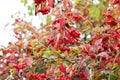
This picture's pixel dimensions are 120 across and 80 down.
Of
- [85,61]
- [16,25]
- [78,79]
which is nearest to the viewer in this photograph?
[85,61]

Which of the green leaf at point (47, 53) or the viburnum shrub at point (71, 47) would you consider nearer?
the viburnum shrub at point (71, 47)

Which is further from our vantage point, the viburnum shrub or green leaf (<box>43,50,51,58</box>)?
green leaf (<box>43,50,51,58</box>)

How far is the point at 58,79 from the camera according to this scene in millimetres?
1618

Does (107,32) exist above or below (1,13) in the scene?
below

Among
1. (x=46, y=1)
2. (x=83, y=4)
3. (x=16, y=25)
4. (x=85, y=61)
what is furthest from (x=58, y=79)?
(x=16, y=25)

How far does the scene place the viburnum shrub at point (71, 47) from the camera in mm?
1525

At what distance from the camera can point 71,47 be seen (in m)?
1.99

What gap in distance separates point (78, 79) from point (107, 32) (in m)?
0.28

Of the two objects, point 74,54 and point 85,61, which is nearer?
point 85,61

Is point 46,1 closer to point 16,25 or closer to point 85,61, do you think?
point 85,61

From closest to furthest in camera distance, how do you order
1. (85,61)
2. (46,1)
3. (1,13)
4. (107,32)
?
(46,1) < (85,61) < (107,32) < (1,13)

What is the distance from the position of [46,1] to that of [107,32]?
49 centimetres

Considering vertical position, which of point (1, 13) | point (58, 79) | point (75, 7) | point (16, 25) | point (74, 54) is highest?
point (1, 13)

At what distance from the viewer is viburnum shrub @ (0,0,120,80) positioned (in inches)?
60.0
